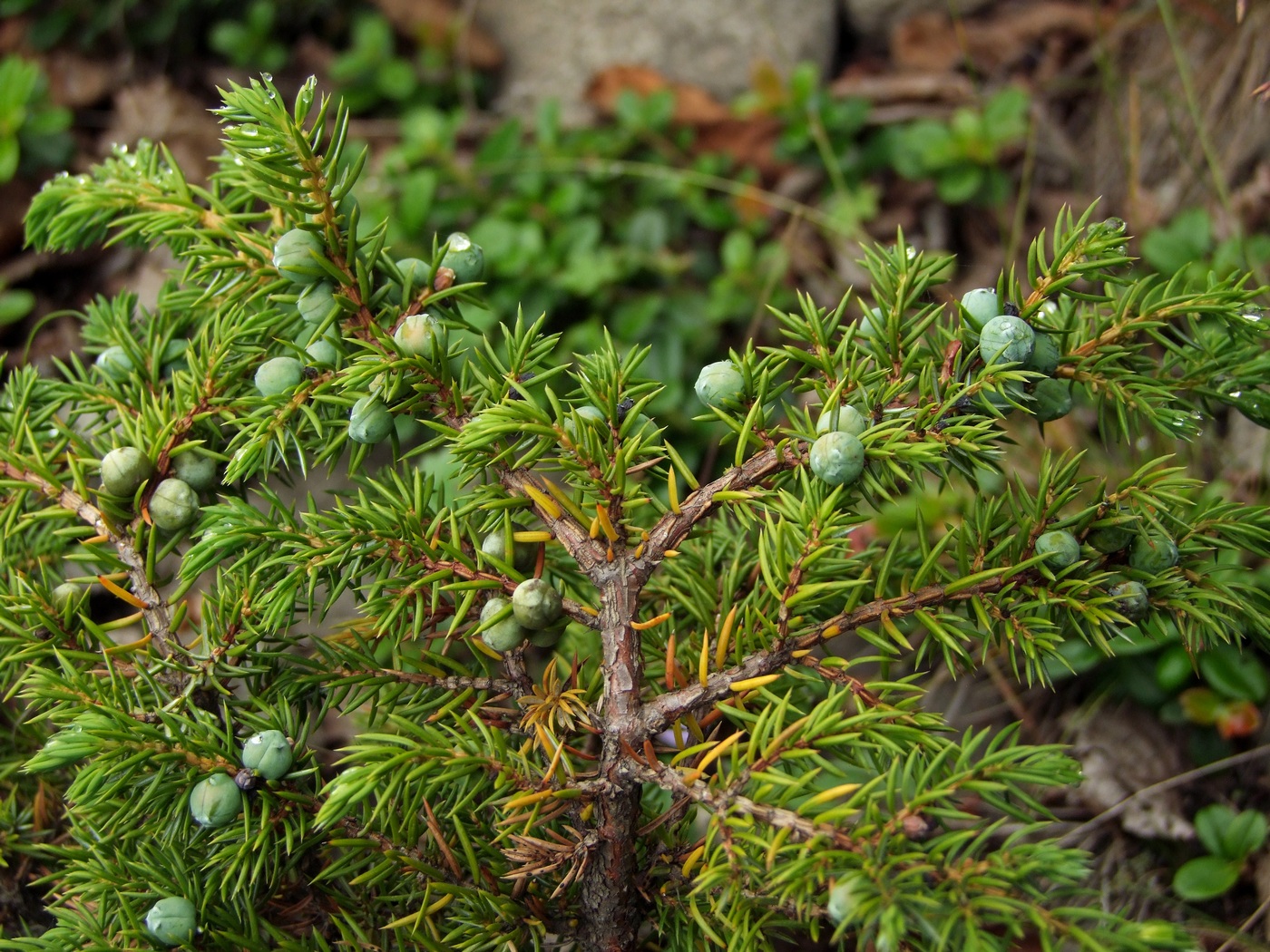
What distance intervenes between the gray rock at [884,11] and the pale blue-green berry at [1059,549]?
2263 millimetres

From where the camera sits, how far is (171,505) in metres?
0.78

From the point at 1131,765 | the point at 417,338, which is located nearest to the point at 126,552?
the point at 417,338

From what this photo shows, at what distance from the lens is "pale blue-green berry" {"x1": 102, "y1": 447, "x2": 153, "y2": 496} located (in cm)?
78

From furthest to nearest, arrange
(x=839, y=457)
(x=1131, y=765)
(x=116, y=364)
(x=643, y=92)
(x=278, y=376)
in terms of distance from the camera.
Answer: (x=643, y=92) < (x=1131, y=765) < (x=116, y=364) < (x=278, y=376) < (x=839, y=457)

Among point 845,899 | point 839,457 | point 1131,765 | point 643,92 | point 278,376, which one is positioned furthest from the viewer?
point 643,92

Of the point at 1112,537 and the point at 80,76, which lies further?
the point at 80,76

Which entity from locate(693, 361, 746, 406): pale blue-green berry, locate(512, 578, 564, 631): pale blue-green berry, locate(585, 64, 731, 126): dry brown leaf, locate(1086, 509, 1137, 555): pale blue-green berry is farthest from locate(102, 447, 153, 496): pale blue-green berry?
locate(585, 64, 731, 126): dry brown leaf

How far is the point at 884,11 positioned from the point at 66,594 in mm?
2536

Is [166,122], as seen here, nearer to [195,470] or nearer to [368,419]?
[195,470]

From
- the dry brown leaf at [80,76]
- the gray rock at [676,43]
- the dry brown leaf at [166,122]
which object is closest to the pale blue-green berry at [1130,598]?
the gray rock at [676,43]

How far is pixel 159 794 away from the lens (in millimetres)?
711

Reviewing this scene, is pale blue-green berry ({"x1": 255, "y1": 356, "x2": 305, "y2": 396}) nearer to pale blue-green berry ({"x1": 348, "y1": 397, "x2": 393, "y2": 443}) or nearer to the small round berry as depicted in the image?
pale blue-green berry ({"x1": 348, "y1": 397, "x2": 393, "y2": 443})

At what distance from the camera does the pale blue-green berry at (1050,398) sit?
74 cm

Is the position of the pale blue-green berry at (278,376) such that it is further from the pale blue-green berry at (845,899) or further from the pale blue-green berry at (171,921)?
the pale blue-green berry at (845,899)
